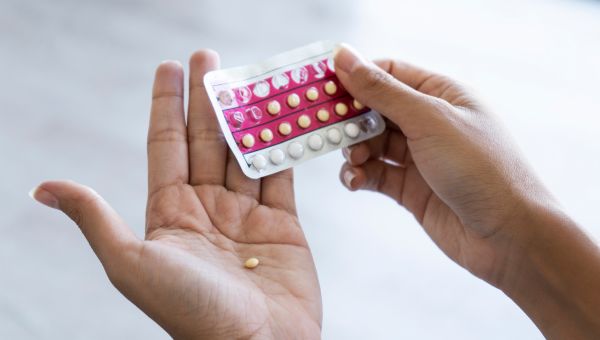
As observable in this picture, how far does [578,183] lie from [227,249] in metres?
0.62

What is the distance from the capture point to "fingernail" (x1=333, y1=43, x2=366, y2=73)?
80 centimetres

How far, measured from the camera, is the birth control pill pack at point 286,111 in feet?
2.67

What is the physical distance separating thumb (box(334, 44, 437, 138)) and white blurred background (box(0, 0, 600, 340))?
0.15 metres

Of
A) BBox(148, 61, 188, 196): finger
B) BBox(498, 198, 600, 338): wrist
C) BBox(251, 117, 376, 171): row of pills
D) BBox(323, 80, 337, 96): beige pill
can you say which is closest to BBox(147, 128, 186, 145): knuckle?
BBox(148, 61, 188, 196): finger

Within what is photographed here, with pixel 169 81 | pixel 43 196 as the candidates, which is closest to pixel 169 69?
pixel 169 81

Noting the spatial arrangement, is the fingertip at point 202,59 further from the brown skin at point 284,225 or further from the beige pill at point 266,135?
the beige pill at point 266,135

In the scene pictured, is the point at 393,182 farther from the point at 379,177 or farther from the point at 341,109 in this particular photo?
the point at 341,109

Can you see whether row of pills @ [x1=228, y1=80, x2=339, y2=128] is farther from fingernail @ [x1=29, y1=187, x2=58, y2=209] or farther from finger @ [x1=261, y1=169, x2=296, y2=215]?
fingernail @ [x1=29, y1=187, x2=58, y2=209]

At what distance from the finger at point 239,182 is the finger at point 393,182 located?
0.54ft

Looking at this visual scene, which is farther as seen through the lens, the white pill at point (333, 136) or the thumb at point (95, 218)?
the white pill at point (333, 136)

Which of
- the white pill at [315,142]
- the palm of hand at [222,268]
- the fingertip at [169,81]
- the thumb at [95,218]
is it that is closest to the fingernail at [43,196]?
the thumb at [95,218]

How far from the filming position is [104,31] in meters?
1.18

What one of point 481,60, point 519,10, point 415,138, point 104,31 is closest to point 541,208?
point 415,138

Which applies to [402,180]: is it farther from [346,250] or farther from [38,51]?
[38,51]
